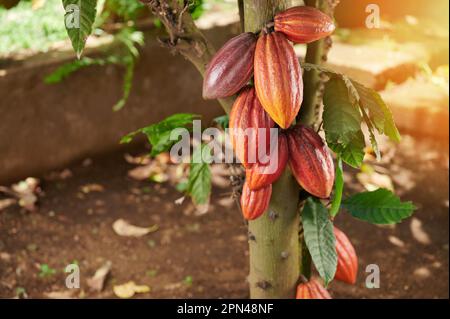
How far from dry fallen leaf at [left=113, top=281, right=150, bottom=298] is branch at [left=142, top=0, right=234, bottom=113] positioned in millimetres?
1212

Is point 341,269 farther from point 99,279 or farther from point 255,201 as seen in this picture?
point 99,279

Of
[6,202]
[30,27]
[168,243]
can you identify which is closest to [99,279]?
[168,243]

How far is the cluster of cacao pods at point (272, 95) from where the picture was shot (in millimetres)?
1122

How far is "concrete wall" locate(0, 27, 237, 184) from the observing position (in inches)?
115

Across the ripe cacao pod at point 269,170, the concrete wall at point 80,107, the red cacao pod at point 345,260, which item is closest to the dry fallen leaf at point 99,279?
the concrete wall at point 80,107

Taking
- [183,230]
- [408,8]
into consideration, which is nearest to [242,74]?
[183,230]

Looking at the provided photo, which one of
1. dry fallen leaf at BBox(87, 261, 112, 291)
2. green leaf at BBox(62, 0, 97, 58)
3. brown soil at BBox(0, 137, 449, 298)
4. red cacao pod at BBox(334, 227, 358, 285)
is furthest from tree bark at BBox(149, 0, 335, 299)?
dry fallen leaf at BBox(87, 261, 112, 291)

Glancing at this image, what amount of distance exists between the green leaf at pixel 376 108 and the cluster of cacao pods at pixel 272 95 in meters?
0.12

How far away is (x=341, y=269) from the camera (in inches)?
62.6

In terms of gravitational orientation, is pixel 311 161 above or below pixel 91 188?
above

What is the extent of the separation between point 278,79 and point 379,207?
574 millimetres

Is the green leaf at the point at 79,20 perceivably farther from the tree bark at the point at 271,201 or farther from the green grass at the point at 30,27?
the green grass at the point at 30,27

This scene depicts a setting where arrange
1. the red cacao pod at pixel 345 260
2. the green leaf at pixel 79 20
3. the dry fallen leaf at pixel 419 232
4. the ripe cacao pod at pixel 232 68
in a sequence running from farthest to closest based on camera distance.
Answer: the dry fallen leaf at pixel 419 232 < the red cacao pod at pixel 345 260 < the ripe cacao pod at pixel 232 68 < the green leaf at pixel 79 20

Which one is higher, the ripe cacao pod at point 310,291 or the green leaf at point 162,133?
the green leaf at point 162,133
